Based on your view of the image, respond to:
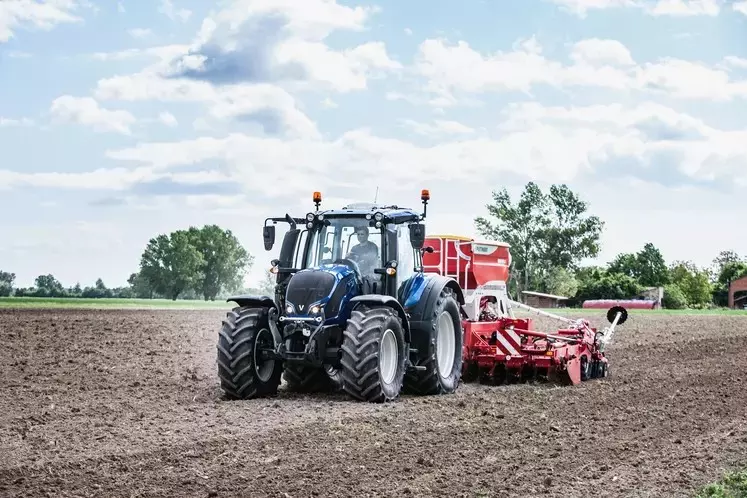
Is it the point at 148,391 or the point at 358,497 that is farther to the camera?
the point at 148,391

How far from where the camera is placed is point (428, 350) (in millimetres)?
13375

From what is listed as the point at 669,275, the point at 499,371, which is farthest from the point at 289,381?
the point at 669,275

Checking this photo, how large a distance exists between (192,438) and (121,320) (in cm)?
2137

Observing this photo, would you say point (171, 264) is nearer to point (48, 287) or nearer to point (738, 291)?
point (48, 287)

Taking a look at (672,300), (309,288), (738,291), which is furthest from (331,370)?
(738,291)

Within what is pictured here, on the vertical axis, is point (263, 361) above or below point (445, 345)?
below

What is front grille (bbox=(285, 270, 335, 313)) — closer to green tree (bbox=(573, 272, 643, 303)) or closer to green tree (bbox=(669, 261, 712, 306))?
green tree (bbox=(573, 272, 643, 303))

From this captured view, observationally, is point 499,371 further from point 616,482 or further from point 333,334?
point 616,482

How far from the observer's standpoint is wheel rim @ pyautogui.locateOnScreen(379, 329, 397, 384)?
1251 centimetres

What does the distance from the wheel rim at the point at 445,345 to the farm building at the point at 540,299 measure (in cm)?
5051

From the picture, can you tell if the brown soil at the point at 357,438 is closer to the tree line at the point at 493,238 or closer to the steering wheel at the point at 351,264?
the steering wheel at the point at 351,264

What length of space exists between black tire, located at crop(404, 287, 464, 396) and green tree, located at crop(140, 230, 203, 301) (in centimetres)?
5566

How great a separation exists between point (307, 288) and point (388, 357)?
1361mm

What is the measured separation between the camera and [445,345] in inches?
571
